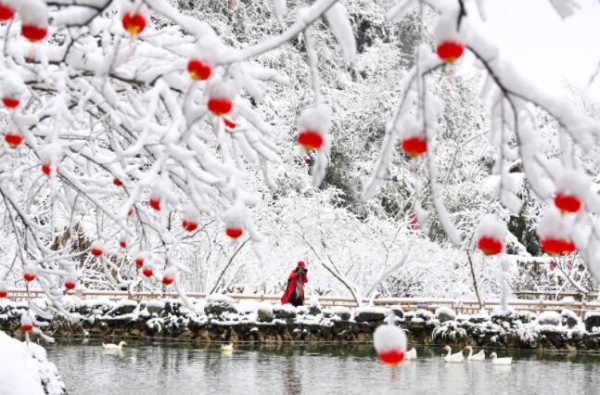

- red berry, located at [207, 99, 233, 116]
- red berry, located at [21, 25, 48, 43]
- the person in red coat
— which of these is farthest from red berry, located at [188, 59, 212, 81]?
the person in red coat

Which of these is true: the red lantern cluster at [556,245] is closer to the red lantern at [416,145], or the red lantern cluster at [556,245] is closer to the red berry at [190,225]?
the red lantern at [416,145]

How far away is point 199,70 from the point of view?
71.4 inches

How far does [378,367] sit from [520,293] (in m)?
7.72

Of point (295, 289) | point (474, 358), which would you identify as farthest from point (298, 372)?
point (295, 289)

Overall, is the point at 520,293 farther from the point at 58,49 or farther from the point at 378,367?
the point at 58,49

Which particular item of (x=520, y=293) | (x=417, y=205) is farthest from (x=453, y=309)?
(x=417, y=205)

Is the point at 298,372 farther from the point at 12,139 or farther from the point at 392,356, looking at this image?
the point at 392,356

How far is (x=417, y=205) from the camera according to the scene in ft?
6.20

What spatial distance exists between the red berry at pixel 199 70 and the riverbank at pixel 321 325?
1364 cm

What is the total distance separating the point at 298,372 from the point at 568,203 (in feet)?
33.8

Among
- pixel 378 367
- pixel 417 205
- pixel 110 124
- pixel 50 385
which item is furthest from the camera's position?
pixel 378 367

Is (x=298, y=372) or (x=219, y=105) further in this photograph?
(x=298, y=372)

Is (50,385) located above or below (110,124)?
below

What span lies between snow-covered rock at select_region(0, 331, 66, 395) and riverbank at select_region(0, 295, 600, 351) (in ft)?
29.0
